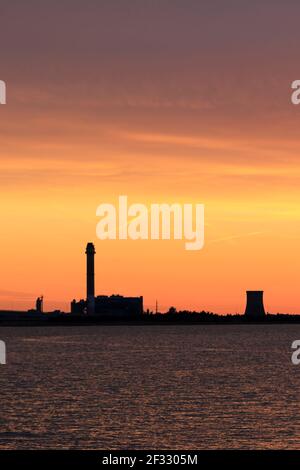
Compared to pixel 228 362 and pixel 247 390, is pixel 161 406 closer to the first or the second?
pixel 247 390

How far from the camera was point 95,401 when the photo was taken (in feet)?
273

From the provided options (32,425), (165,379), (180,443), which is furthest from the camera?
(165,379)

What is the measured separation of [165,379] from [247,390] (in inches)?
626

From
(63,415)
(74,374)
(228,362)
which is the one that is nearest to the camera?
(63,415)

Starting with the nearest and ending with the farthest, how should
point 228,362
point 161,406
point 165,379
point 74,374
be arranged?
point 161,406, point 165,379, point 74,374, point 228,362

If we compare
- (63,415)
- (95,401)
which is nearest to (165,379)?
(95,401)

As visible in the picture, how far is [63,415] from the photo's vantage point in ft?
240

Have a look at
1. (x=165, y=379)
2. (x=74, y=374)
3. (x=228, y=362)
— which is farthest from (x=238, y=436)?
(x=228, y=362)
